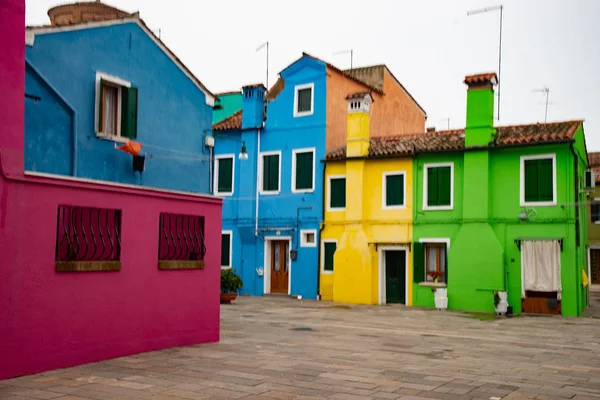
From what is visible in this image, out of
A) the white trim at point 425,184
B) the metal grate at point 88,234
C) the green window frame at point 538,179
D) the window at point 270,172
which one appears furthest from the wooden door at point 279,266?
the metal grate at point 88,234

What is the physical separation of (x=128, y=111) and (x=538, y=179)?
13818 millimetres

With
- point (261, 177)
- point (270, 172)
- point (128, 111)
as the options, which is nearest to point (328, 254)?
point (270, 172)

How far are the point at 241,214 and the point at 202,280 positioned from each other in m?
15.4

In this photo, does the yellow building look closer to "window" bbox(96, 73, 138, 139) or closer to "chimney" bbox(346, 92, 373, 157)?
"chimney" bbox(346, 92, 373, 157)

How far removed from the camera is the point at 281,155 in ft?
89.5

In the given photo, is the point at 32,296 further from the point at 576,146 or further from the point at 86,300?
the point at 576,146

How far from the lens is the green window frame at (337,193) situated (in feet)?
84.7

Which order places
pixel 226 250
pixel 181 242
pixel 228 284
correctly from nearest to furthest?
pixel 181 242, pixel 228 284, pixel 226 250

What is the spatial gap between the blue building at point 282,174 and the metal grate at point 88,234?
15.7m

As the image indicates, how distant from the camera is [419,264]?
2375 cm

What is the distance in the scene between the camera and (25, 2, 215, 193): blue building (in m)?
12.9

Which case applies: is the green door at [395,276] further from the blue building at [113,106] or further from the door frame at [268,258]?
the blue building at [113,106]

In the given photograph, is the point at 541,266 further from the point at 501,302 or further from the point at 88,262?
the point at 88,262

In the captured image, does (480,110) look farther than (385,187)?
No
